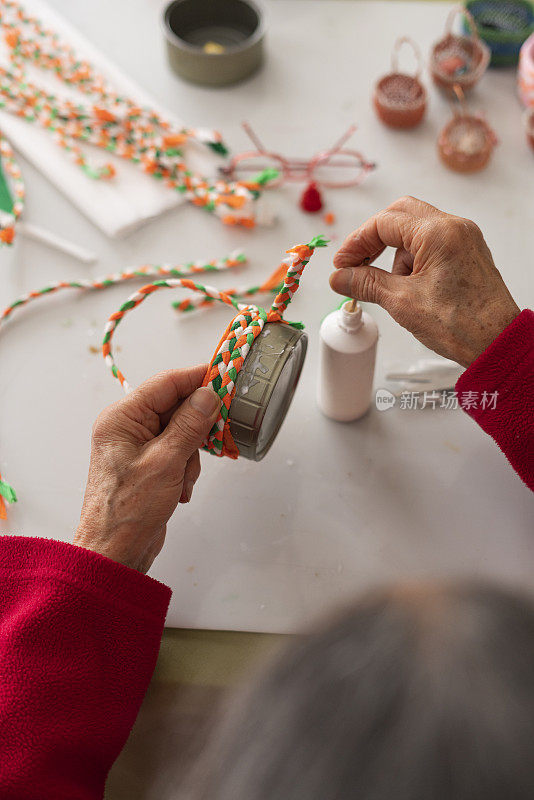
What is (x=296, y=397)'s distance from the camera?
108cm

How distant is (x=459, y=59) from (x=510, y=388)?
2.79 ft

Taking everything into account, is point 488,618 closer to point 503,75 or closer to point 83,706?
point 83,706

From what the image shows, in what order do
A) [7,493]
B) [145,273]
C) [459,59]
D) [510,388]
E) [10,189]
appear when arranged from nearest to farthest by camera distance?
[510,388]
[7,493]
[145,273]
[10,189]
[459,59]

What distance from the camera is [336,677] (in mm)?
823

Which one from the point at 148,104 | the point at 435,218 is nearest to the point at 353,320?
the point at 435,218

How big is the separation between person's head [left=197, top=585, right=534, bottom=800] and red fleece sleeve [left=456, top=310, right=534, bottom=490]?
0.72 ft

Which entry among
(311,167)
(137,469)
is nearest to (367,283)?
(137,469)

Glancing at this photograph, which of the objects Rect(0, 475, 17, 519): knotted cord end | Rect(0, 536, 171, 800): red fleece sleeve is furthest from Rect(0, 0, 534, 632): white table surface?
Rect(0, 536, 171, 800): red fleece sleeve

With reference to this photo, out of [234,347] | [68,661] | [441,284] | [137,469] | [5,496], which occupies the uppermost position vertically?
[441,284]

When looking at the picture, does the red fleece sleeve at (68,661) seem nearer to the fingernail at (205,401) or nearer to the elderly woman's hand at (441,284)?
the fingernail at (205,401)

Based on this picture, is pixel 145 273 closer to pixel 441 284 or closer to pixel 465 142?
pixel 441 284

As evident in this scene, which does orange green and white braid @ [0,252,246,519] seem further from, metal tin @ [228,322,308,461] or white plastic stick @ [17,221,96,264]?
metal tin @ [228,322,308,461]

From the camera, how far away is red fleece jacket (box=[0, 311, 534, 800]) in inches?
28.0

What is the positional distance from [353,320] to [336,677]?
0.44 metres
